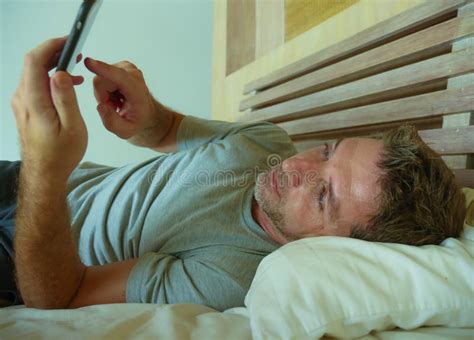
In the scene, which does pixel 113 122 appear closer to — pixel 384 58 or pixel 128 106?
pixel 128 106

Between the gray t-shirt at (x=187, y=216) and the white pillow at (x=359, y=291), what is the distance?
0.18 meters

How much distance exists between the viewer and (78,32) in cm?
53

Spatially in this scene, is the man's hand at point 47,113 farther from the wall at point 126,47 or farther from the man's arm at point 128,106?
the wall at point 126,47

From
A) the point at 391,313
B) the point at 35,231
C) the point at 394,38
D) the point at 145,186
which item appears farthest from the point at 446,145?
the point at 35,231

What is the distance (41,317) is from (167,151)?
1.98 feet

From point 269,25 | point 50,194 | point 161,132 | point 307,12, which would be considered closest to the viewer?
point 50,194

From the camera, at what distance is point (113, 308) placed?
0.62 metres

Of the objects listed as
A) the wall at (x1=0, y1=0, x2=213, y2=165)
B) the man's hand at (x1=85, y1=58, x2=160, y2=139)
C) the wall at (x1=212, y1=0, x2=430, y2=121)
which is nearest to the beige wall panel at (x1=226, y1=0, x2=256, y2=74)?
the wall at (x1=212, y1=0, x2=430, y2=121)

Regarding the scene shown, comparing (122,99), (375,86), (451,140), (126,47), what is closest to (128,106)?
(122,99)

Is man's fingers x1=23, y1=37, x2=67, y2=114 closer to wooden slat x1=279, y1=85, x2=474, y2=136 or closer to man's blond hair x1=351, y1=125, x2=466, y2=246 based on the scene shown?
man's blond hair x1=351, y1=125, x2=466, y2=246

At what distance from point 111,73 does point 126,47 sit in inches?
47.3

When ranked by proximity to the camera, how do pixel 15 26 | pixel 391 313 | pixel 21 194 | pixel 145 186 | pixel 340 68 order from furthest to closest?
pixel 15 26 < pixel 340 68 < pixel 145 186 < pixel 21 194 < pixel 391 313

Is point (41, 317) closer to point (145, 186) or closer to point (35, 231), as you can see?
point (35, 231)

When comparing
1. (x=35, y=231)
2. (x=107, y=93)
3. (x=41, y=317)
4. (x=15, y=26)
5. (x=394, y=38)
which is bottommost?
(x=41, y=317)
